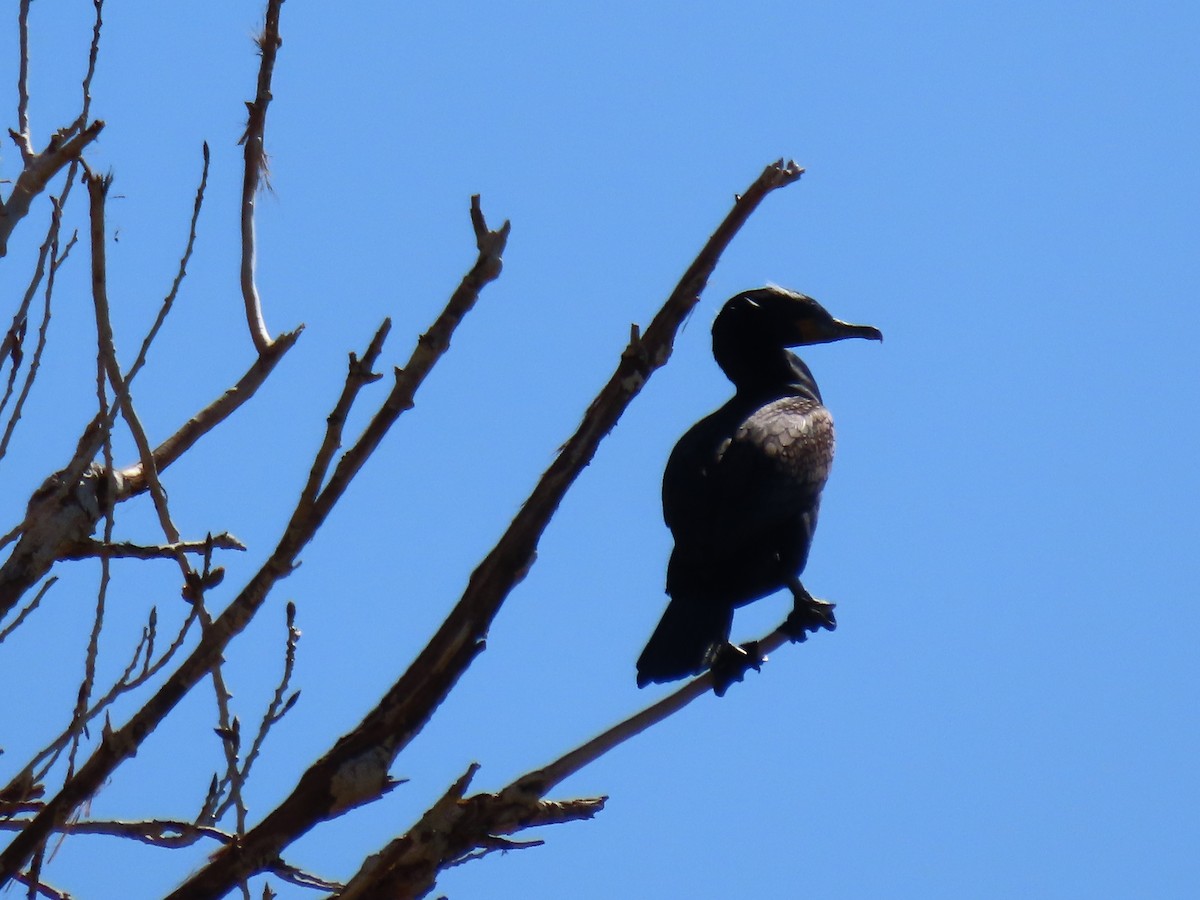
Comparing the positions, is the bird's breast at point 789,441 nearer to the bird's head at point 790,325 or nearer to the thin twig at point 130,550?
the bird's head at point 790,325

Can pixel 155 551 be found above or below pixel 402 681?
above

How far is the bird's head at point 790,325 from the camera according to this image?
6.35 m

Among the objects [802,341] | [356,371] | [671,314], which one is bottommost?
[356,371]

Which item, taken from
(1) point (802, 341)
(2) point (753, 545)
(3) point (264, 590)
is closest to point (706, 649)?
(2) point (753, 545)

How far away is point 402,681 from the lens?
2629 millimetres

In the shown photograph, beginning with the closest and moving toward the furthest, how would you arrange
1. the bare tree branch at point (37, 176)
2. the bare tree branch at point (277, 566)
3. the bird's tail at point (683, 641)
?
1. the bare tree branch at point (277, 566)
2. the bare tree branch at point (37, 176)
3. the bird's tail at point (683, 641)

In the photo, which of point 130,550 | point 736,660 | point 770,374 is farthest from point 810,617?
point 130,550

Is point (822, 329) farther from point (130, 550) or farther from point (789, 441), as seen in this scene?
point (130, 550)

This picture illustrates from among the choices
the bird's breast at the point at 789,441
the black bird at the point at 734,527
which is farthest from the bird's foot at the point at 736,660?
the bird's breast at the point at 789,441

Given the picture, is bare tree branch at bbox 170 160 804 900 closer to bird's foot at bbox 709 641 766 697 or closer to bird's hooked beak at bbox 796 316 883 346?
bird's foot at bbox 709 641 766 697

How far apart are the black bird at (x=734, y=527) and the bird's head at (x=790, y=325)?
67 centimetres

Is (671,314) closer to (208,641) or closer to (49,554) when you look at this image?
(208,641)

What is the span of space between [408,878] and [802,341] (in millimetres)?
4158

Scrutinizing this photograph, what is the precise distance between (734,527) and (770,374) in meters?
1.53
